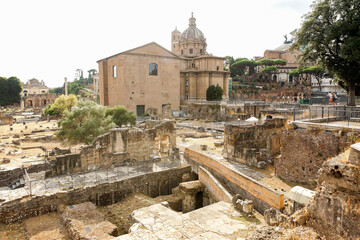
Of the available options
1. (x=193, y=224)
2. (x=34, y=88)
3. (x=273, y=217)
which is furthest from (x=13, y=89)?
(x=273, y=217)

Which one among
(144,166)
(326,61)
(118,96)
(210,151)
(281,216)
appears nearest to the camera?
(281,216)

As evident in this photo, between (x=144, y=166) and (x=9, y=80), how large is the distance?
212 feet

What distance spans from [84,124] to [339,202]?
18189mm

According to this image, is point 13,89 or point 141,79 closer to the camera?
point 141,79

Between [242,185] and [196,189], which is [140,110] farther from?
[242,185]

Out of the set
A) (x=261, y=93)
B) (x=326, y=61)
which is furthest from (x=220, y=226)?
(x=261, y=93)

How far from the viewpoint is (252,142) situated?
15.2m

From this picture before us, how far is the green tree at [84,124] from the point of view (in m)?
19.1

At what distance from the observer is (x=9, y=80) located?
62344 mm

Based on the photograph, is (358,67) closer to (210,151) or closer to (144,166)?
(210,151)

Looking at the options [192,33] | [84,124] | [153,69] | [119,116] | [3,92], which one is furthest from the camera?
[3,92]

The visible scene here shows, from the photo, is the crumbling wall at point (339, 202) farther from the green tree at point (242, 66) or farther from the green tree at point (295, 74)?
the green tree at point (242, 66)

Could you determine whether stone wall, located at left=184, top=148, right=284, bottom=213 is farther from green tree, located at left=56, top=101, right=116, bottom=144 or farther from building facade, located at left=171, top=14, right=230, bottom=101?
building facade, located at left=171, top=14, right=230, bottom=101

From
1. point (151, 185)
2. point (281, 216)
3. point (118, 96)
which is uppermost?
point (118, 96)
